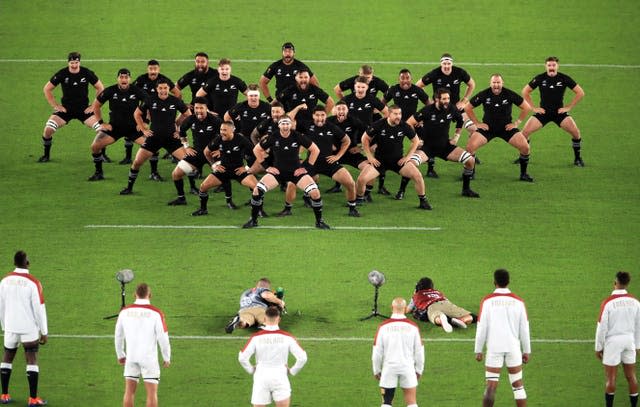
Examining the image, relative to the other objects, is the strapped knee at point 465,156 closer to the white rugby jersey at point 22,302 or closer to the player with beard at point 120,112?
the player with beard at point 120,112

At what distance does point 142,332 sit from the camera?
1836cm

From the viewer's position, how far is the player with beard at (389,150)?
2797 cm

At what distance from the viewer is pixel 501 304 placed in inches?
738

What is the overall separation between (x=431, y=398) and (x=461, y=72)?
12.5 meters

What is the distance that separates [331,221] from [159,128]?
4133 mm

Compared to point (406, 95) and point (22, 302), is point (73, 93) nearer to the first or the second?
point (406, 95)

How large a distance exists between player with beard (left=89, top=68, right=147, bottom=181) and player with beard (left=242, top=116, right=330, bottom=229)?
12.2ft

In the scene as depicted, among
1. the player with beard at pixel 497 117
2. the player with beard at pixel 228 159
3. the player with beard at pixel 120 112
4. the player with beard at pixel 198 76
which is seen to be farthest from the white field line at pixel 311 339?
the player with beard at pixel 198 76

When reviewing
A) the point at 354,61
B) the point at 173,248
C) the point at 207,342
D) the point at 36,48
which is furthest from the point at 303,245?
the point at 36,48

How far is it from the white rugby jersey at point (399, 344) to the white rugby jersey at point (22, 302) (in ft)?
15.3

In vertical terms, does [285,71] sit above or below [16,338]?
above

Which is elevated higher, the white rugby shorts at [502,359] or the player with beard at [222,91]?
the player with beard at [222,91]

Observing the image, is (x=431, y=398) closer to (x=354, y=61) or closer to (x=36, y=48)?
(x=354, y=61)

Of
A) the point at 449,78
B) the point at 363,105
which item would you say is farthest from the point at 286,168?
the point at 449,78
